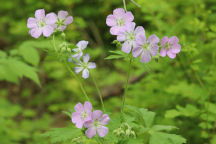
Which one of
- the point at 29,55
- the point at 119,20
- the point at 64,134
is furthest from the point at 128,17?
the point at 29,55

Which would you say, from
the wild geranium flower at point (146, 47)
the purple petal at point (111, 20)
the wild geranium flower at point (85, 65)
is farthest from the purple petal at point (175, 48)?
the wild geranium flower at point (85, 65)

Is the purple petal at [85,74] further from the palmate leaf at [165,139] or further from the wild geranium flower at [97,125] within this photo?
the palmate leaf at [165,139]

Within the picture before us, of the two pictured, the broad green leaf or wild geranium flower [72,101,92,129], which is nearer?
wild geranium flower [72,101,92,129]

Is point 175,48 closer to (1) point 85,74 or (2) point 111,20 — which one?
(2) point 111,20

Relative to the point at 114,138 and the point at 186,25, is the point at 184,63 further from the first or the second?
the point at 114,138

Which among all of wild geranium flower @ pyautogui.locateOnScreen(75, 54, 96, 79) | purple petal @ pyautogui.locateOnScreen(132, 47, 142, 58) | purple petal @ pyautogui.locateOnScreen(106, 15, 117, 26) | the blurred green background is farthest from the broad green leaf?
purple petal @ pyautogui.locateOnScreen(132, 47, 142, 58)

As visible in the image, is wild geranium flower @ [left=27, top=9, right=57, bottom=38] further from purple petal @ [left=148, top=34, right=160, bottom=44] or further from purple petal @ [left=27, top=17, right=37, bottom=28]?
purple petal @ [left=148, top=34, right=160, bottom=44]
